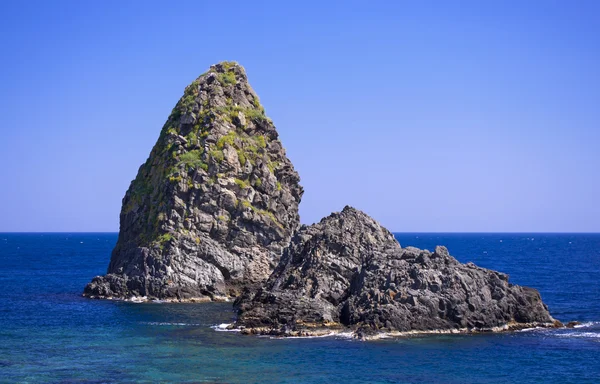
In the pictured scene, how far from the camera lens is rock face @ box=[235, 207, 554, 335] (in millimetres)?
60656

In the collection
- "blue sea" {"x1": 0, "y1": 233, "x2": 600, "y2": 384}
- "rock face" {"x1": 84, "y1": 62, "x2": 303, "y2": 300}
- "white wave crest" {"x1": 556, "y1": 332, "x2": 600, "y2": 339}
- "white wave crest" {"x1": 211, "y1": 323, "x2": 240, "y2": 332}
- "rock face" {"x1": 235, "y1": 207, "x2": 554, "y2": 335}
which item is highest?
"rock face" {"x1": 84, "y1": 62, "x2": 303, "y2": 300}

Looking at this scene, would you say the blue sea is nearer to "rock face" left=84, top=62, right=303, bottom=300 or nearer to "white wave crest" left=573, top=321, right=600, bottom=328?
"white wave crest" left=573, top=321, right=600, bottom=328

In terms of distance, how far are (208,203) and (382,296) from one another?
35509 mm

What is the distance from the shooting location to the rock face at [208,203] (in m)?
86.2

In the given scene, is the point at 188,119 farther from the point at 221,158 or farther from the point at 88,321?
the point at 88,321

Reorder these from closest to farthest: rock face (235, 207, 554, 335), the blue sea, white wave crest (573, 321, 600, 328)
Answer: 1. the blue sea
2. rock face (235, 207, 554, 335)
3. white wave crest (573, 321, 600, 328)

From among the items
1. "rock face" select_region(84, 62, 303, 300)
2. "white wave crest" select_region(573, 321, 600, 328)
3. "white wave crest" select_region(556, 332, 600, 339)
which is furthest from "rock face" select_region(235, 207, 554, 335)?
"rock face" select_region(84, 62, 303, 300)

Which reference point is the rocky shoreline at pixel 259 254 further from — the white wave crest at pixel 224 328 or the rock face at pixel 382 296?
the white wave crest at pixel 224 328

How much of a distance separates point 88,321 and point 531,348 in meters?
40.8

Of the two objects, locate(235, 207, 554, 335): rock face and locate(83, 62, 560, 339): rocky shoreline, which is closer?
locate(235, 207, 554, 335): rock face

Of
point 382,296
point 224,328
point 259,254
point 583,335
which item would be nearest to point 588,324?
point 583,335

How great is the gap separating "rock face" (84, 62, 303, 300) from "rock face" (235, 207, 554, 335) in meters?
19.4

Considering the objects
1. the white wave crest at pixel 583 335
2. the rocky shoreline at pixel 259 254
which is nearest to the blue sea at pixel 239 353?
the white wave crest at pixel 583 335

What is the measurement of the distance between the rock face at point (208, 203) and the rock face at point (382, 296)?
63.5 ft
